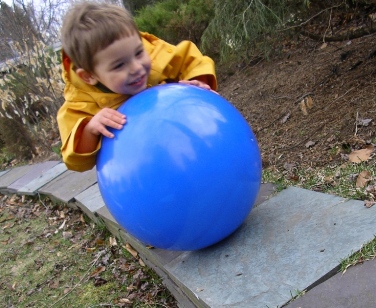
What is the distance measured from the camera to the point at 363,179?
250 centimetres

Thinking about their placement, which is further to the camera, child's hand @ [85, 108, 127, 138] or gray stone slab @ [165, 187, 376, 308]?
child's hand @ [85, 108, 127, 138]

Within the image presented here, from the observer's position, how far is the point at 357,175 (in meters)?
2.59

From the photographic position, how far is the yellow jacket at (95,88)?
2305mm

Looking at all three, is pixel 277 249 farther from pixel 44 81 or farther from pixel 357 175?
pixel 44 81

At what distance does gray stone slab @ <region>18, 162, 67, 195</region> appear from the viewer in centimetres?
553

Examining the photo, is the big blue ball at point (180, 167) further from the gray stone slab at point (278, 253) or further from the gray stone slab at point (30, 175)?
the gray stone slab at point (30, 175)

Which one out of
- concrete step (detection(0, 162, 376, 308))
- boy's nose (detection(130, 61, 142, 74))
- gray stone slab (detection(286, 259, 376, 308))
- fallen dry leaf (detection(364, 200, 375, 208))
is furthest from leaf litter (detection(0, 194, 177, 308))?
boy's nose (detection(130, 61, 142, 74))

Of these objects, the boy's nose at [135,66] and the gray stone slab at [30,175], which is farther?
the gray stone slab at [30,175]

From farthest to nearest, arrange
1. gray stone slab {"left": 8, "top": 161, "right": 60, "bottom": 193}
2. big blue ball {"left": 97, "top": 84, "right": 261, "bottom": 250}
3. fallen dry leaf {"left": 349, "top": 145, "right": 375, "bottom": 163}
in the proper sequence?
gray stone slab {"left": 8, "top": 161, "right": 60, "bottom": 193}
fallen dry leaf {"left": 349, "top": 145, "right": 375, "bottom": 163}
big blue ball {"left": 97, "top": 84, "right": 261, "bottom": 250}

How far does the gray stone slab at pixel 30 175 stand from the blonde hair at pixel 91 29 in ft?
13.7

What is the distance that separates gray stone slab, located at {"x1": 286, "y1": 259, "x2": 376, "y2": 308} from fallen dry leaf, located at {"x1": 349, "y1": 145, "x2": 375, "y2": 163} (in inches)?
47.0

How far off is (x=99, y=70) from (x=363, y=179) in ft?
5.12

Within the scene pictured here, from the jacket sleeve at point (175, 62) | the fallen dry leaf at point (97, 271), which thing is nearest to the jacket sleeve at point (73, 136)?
the jacket sleeve at point (175, 62)

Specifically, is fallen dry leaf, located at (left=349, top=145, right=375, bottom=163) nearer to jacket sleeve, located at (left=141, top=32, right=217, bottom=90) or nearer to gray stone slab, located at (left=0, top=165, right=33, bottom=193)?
jacket sleeve, located at (left=141, top=32, right=217, bottom=90)
